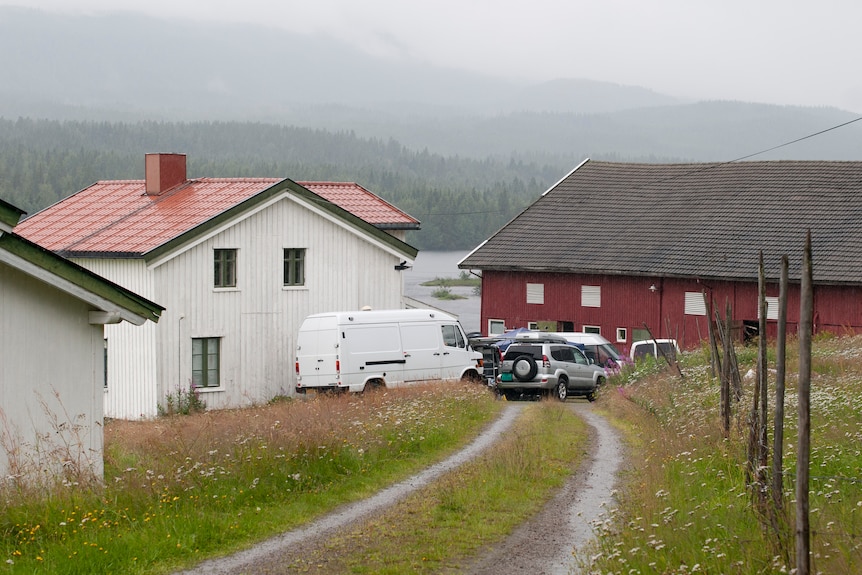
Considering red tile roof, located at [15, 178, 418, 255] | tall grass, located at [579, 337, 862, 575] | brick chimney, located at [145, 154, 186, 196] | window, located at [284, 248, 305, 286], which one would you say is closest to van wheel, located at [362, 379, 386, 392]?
window, located at [284, 248, 305, 286]

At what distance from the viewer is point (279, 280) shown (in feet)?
110

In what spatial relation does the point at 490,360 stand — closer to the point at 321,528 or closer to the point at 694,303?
the point at 694,303

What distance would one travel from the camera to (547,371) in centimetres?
3306

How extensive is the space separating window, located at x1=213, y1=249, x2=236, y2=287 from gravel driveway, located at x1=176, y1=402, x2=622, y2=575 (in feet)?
58.6

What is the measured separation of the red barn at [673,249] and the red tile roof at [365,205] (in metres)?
9.12

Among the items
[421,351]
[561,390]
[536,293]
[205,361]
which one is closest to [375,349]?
[421,351]

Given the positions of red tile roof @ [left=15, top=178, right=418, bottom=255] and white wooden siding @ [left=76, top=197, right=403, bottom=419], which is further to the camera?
red tile roof @ [left=15, top=178, right=418, bottom=255]

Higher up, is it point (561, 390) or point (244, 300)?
point (244, 300)

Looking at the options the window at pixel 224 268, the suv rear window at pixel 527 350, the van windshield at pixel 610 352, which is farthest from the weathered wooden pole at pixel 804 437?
the van windshield at pixel 610 352

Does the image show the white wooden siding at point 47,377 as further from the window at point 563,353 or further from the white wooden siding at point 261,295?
the window at point 563,353

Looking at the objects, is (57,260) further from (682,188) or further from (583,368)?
(682,188)

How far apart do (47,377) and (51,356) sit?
230 millimetres

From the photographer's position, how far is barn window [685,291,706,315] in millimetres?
43000

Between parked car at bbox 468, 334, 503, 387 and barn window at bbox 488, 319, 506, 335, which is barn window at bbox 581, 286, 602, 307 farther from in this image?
parked car at bbox 468, 334, 503, 387
